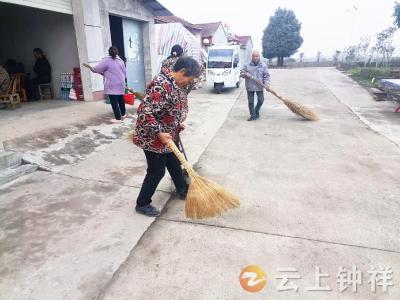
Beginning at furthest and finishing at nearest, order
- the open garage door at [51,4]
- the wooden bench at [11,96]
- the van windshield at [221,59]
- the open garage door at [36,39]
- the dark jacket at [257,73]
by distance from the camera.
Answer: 1. the van windshield at [221,59]
2. the open garage door at [36,39]
3. the dark jacket at [257,73]
4. the wooden bench at [11,96]
5. the open garage door at [51,4]

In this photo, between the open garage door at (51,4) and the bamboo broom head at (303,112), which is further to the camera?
the bamboo broom head at (303,112)

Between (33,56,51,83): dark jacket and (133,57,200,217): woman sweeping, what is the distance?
A: 6524 millimetres

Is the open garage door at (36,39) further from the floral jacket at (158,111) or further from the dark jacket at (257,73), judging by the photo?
the floral jacket at (158,111)

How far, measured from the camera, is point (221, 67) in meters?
12.9

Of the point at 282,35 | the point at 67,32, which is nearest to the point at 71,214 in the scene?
the point at 67,32

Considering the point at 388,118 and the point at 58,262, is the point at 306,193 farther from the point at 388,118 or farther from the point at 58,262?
the point at 388,118

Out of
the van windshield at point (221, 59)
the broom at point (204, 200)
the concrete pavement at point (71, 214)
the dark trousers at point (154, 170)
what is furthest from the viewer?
the van windshield at point (221, 59)

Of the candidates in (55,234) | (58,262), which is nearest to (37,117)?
(55,234)

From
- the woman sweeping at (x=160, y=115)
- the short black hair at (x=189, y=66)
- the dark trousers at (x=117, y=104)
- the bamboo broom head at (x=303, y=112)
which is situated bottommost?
the bamboo broom head at (x=303, y=112)

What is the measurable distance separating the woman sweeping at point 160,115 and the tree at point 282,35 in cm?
3737

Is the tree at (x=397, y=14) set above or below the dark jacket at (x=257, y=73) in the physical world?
above

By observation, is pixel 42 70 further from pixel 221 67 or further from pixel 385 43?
pixel 385 43

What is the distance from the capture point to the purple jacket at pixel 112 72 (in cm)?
588

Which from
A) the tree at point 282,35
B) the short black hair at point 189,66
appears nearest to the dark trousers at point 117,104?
the short black hair at point 189,66
